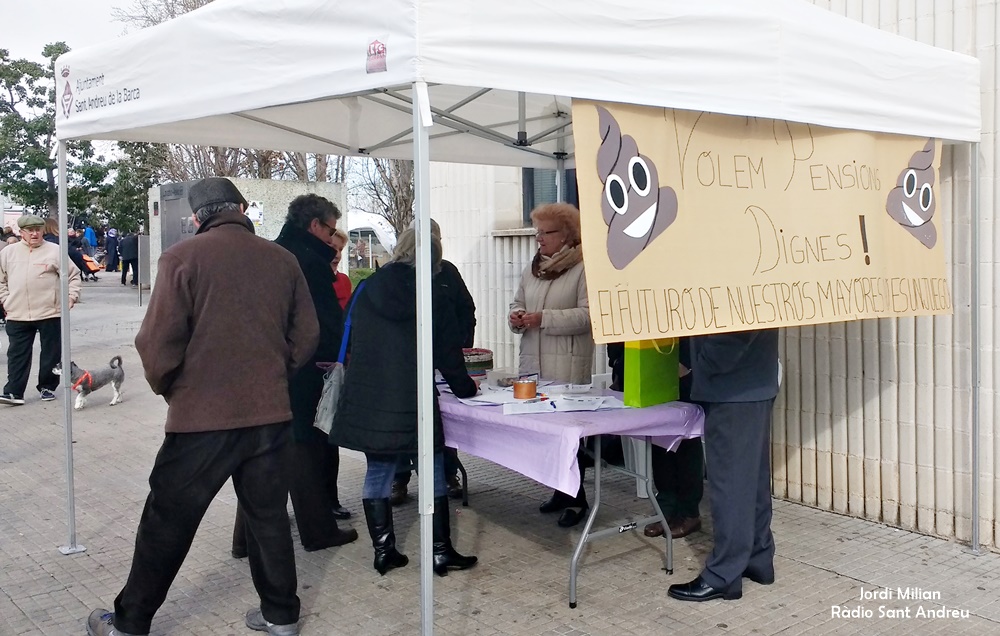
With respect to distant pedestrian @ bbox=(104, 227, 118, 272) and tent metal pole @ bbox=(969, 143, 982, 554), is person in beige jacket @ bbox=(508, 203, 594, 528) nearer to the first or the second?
tent metal pole @ bbox=(969, 143, 982, 554)

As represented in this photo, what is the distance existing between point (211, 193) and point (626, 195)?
5.36 feet

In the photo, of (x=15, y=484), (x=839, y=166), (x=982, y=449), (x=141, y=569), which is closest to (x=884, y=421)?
(x=982, y=449)

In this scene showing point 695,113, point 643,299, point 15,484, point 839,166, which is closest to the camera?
point 643,299

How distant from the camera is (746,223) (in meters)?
3.57

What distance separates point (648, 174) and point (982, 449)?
2769mm

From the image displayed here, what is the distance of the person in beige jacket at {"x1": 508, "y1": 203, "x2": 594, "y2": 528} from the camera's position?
17.0 feet

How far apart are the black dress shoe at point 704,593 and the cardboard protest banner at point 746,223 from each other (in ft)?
4.27

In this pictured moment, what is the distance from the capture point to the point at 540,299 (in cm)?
536

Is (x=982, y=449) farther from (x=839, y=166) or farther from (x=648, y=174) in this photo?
(x=648, y=174)

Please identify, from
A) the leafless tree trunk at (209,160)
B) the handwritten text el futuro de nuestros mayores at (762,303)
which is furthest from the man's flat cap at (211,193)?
the leafless tree trunk at (209,160)

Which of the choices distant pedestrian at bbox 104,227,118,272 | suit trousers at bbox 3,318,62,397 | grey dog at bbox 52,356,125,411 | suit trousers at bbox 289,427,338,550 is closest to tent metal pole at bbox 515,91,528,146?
suit trousers at bbox 289,427,338,550

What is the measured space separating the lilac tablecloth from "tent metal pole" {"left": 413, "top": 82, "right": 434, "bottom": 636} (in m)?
0.92

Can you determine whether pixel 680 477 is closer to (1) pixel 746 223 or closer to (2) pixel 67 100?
(1) pixel 746 223

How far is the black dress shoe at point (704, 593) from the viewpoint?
4.09 meters
